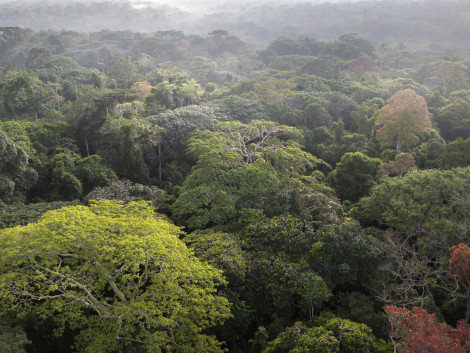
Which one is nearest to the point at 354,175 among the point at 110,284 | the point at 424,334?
the point at 424,334

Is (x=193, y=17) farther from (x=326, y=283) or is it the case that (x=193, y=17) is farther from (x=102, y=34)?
(x=326, y=283)

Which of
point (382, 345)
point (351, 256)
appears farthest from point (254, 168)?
point (382, 345)

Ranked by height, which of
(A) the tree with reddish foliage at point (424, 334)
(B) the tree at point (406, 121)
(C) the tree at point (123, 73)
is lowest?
(A) the tree with reddish foliage at point (424, 334)

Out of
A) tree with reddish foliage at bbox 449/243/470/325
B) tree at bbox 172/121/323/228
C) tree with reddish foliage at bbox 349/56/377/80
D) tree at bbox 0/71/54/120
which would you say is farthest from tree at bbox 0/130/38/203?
tree with reddish foliage at bbox 349/56/377/80

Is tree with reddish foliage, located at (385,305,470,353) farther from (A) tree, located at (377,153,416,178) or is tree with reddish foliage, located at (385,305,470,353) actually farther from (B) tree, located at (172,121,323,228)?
(A) tree, located at (377,153,416,178)

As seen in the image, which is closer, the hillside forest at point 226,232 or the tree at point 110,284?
the tree at point 110,284

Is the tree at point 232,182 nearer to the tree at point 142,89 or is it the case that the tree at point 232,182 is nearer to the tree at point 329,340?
the tree at point 329,340

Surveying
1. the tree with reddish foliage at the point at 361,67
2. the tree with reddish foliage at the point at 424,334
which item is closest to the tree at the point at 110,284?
the tree with reddish foliage at the point at 424,334

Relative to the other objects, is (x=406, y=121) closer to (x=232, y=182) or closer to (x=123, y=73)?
(x=232, y=182)
